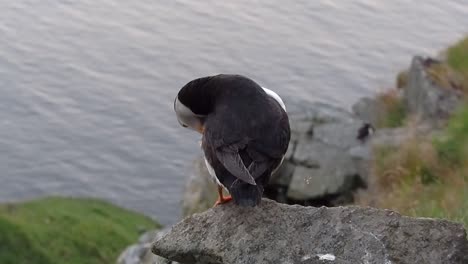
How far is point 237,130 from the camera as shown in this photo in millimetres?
6113

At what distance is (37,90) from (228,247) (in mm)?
19354

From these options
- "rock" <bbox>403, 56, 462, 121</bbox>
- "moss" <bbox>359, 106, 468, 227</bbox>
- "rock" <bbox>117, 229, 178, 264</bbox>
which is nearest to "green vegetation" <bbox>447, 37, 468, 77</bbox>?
"rock" <bbox>403, 56, 462, 121</bbox>

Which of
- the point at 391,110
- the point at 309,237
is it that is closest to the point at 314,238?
the point at 309,237

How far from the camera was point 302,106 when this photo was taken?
16453 millimetres

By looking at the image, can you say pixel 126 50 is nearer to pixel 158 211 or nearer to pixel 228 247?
pixel 158 211

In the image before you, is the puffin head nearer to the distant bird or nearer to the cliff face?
the cliff face

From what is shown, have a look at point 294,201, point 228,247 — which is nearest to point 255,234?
point 228,247

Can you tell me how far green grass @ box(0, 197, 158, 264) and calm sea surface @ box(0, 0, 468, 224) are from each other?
157 cm

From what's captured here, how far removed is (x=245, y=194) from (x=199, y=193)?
408 inches

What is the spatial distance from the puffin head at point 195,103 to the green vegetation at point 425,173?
2.92 metres

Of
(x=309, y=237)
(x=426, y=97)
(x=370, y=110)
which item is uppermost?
(x=309, y=237)

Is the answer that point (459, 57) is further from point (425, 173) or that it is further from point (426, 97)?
point (425, 173)

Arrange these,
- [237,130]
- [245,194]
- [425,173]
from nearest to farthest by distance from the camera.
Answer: [245,194]
[237,130]
[425,173]

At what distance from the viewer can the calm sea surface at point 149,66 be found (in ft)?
73.5
